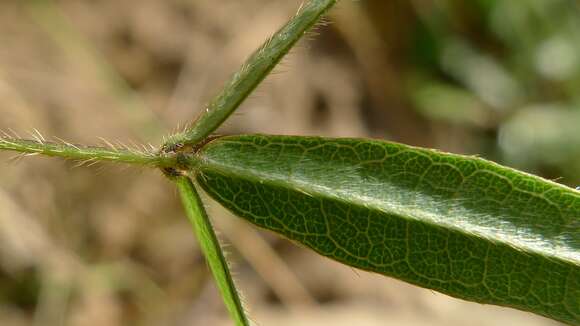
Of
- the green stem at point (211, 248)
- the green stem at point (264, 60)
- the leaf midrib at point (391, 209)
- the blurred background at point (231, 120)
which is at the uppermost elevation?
the blurred background at point (231, 120)

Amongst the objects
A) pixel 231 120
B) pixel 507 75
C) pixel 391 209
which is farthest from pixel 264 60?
pixel 507 75

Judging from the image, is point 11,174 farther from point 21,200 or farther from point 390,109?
point 390,109

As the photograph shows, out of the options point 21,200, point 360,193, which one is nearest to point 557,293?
point 360,193

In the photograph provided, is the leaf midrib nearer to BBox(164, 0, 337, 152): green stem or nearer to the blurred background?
BBox(164, 0, 337, 152): green stem

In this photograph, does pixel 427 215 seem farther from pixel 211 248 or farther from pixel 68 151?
pixel 68 151

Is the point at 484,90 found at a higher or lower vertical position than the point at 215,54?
higher

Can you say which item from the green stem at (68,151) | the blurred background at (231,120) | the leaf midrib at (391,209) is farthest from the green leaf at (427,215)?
the blurred background at (231,120)

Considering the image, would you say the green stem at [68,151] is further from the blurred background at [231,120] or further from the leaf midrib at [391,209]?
the blurred background at [231,120]
